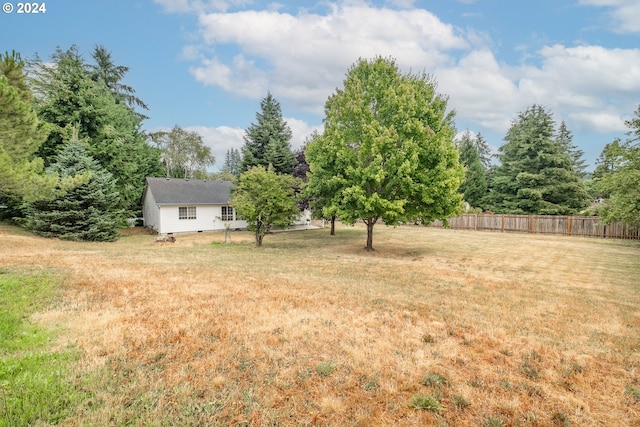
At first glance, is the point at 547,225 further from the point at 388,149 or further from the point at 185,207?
the point at 185,207

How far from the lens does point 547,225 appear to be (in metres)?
23.8

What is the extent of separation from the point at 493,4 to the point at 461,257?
10.9 m

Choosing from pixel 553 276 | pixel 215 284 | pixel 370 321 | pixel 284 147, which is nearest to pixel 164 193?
pixel 284 147

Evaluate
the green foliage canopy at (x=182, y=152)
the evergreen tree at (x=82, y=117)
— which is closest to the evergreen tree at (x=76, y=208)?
the evergreen tree at (x=82, y=117)

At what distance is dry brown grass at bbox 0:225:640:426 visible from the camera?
3.02 m

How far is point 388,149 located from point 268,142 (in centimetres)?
1536

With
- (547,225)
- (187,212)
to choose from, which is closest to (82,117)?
(187,212)

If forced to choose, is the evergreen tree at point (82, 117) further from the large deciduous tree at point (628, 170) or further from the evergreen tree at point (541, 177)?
the evergreen tree at point (541, 177)

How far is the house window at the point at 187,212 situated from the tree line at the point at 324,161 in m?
4.52

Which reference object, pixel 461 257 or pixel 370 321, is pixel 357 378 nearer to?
pixel 370 321

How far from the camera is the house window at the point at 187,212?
2303 centimetres

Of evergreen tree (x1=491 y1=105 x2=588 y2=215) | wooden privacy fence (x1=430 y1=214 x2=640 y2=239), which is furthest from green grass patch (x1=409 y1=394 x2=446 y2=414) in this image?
evergreen tree (x1=491 y1=105 x2=588 y2=215)

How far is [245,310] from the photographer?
574 cm

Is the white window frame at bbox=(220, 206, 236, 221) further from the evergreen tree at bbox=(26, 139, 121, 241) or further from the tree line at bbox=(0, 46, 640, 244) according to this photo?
the evergreen tree at bbox=(26, 139, 121, 241)
